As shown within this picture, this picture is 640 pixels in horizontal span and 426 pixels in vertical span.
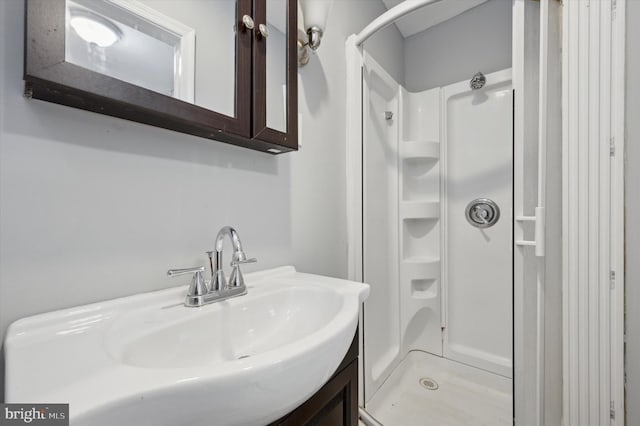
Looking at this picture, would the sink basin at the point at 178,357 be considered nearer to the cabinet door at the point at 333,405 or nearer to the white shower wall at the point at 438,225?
the cabinet door at the point at 333,405

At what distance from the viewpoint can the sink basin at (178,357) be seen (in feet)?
0.99

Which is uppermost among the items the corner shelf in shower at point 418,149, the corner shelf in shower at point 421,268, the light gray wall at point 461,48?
the light gray wall at point 461,48

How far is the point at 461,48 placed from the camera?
1.66 metres

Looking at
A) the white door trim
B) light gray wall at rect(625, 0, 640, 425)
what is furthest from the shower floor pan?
light gray wall at rect(625, 0, 640, 425)

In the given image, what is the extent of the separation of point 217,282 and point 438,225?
1.46 m

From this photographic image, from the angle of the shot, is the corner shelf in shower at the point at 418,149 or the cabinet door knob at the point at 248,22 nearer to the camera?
the cabinet door knob at the point at 248,22

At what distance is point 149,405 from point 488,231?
1.73m

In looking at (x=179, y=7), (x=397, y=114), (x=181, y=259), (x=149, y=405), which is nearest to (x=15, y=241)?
(x=181, y=259)

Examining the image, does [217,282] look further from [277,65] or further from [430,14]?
[430,14]

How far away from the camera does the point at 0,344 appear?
0.45 m

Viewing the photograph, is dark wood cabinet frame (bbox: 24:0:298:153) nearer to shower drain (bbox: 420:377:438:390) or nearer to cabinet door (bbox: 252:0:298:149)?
cabinet door (bbox: 252:0:298:149)

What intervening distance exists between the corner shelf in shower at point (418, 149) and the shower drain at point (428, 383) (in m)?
1.33

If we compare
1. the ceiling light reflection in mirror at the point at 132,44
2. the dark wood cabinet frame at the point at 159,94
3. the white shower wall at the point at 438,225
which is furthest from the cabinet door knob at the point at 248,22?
the white shower wall at the point at 438,225

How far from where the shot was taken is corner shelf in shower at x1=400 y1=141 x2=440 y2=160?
162 centimetres
